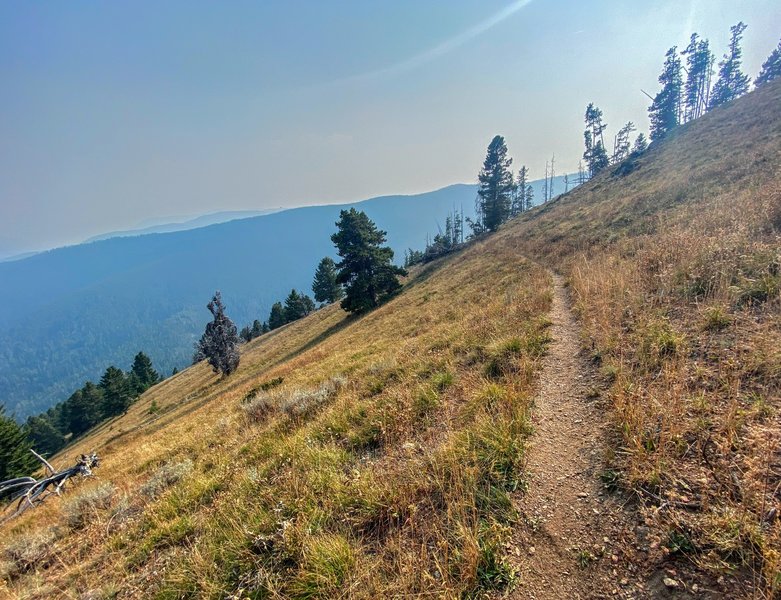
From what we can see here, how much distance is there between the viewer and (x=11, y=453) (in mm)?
29391

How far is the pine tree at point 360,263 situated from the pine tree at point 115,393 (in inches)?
2076

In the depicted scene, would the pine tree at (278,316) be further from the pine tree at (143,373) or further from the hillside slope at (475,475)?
the hillside slope at (475,475)

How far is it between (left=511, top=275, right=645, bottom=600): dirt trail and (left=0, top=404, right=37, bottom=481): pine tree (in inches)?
1628

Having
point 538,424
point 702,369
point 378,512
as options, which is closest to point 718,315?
point 702,369

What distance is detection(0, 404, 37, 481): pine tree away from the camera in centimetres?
→ 2869

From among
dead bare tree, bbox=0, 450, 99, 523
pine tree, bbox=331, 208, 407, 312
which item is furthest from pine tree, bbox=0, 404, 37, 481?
pine tree, bbox=331, 208, 407, 312

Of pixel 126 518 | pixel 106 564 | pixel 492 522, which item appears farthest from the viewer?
pixel 126 518

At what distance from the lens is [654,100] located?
215 feet

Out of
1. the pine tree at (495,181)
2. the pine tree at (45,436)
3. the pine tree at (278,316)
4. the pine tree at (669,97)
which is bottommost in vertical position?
the pine tree at (45,436)

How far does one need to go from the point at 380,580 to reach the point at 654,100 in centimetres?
9237

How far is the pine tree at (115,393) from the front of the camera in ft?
197

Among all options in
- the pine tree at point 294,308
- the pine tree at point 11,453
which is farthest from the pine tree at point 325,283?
the pine tree at point 11,453

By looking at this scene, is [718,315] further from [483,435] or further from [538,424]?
[483,435]

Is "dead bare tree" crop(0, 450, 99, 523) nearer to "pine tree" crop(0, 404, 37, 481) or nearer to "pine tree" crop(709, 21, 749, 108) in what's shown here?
"pine tree" crop(0, 404, 37, 481)
